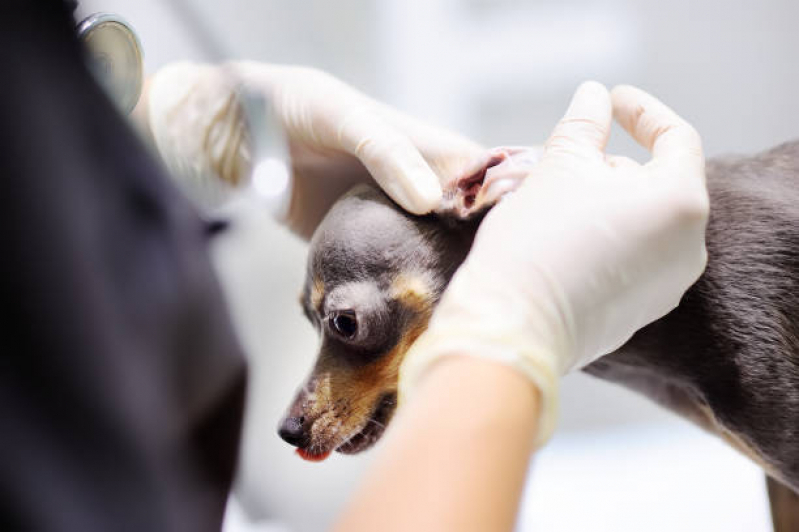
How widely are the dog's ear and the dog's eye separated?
0.22 m

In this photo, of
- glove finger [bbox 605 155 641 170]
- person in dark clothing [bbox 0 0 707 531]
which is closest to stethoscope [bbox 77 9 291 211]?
person in dark clothing [bbox 0 0 707 531]

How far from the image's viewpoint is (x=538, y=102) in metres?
2.07

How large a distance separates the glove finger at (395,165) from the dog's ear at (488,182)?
0.09 feet

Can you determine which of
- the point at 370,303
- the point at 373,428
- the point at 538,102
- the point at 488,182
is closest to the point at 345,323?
the point at 370,303

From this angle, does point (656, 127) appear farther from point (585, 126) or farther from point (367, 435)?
point (367, 435)

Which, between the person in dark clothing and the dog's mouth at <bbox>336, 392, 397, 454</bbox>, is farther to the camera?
the dog's mouth at <bbox>336, 392, 397, 454</bbox>

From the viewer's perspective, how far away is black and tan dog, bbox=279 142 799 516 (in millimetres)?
1084

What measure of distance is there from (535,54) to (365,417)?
4.35 ft

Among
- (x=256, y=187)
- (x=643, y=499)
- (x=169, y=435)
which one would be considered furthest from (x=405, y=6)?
(x=169, y=435)

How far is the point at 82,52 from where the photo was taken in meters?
0.80

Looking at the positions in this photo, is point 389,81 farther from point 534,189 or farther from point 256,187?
point 534,189

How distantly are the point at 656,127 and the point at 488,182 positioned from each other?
262 millimetres

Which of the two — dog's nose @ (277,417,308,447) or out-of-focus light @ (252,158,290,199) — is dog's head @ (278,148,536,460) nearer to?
dog's nose @ (277,417,308,447)

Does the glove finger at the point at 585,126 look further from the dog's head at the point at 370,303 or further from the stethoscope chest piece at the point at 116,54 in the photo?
the stethoscope chest piece at the point at 116,54
